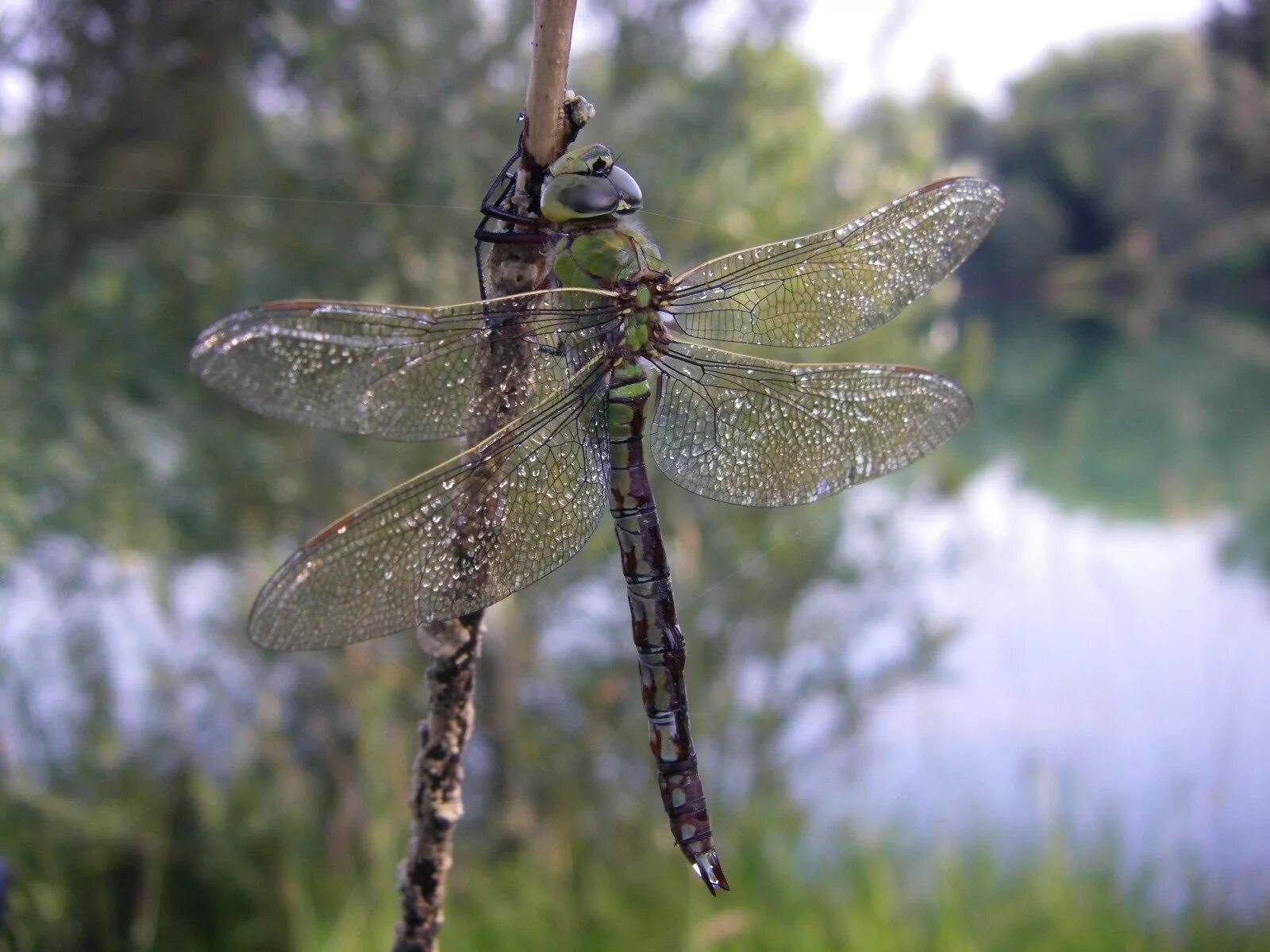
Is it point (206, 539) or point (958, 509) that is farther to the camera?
point (958, 509)

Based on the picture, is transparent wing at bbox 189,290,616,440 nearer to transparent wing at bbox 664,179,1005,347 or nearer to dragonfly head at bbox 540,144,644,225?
dragonfly head at bbox 540,144,644,225

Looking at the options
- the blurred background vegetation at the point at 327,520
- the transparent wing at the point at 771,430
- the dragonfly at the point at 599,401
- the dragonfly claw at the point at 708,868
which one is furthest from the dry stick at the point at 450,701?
the blurred background vegetation at the point at 327,520

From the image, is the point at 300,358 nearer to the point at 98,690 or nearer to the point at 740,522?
the point at 740,522

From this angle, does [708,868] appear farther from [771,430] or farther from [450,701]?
[771,430]

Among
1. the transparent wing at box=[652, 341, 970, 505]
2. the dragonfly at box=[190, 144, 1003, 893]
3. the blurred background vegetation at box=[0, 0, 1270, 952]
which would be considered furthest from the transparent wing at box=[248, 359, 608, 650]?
the blurred background vegetation at box=[0, 0, 1270, 952]

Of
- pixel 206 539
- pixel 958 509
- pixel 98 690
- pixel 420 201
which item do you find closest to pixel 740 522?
pixel 958 509

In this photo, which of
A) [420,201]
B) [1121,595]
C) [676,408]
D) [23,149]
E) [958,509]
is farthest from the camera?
[1121,595]
